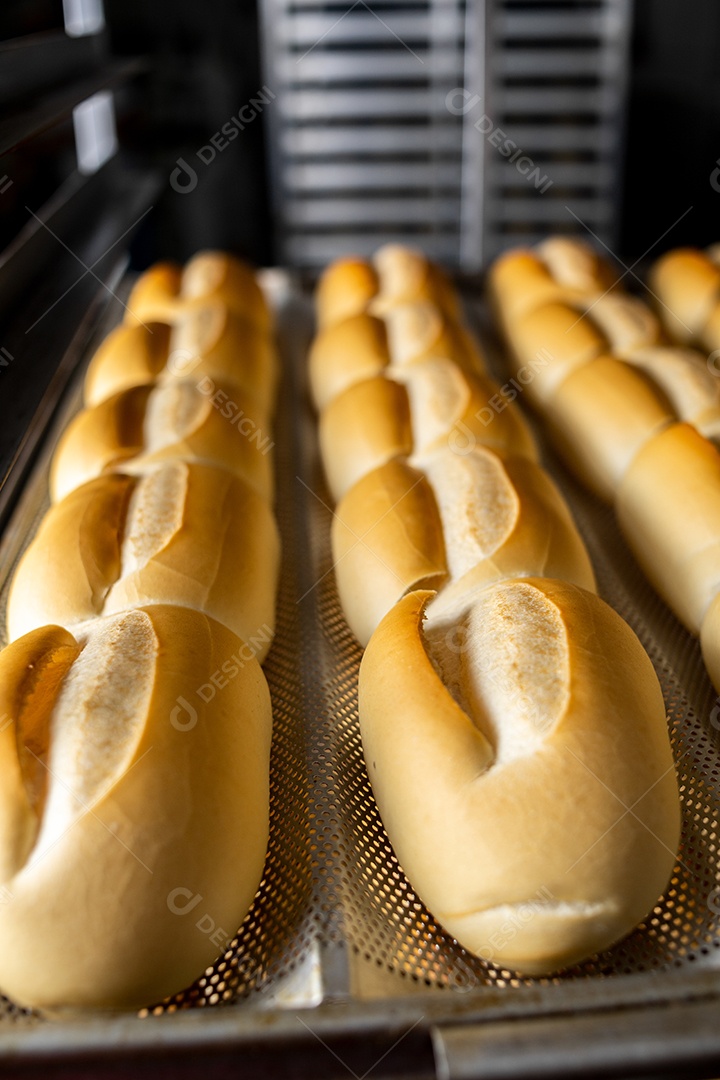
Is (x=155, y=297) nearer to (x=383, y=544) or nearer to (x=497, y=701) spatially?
(x=383, y=544)

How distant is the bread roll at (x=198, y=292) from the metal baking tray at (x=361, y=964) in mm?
701

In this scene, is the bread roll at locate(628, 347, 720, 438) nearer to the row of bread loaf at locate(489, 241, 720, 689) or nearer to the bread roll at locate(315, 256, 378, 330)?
the row of bread loaf at locate(489, 241, 720, 689)

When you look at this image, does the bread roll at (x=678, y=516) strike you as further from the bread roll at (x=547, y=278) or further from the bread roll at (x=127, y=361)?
the bread roll at (x=127, y=361)

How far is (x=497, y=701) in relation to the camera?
90cm

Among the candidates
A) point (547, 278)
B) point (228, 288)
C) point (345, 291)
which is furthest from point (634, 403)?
point (228, 288)

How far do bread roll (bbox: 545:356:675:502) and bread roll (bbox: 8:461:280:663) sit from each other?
22.7 inches

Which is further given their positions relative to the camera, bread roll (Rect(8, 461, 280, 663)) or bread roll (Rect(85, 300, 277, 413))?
bread roll (Rect(85, 300, 277, 413))

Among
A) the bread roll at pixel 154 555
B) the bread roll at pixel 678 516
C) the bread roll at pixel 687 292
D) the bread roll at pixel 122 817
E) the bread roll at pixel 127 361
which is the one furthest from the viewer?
the bread roll at pixel 687 292

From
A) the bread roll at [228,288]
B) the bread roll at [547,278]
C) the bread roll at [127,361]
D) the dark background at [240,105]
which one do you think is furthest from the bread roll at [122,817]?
the dark background at [240,105]

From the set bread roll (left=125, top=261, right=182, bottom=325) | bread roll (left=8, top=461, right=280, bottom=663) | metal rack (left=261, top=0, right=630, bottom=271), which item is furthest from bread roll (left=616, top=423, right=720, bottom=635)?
metal rack (left=261, top=0, right=630, bottom=271)

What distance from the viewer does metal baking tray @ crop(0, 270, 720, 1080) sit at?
593 mm

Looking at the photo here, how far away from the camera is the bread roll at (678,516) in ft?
3.89

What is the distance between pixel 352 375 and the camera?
5.56ft

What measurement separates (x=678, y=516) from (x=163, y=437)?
31.2 inches
